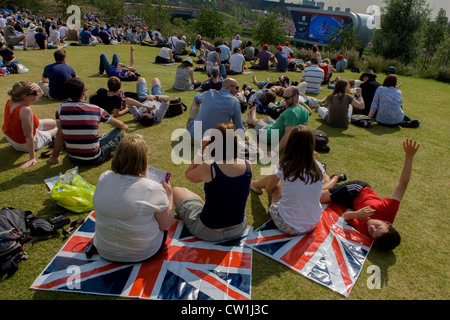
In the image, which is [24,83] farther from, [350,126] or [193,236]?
[350,126]

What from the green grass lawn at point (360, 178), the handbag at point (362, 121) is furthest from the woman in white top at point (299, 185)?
the handbag at point (362, 121)

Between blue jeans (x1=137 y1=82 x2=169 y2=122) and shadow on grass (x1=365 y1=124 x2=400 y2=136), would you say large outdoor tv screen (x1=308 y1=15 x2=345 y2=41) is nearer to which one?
shadow on grass (x1=365 y1=124 x2=400 y2=136)

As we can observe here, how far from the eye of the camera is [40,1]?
155ft

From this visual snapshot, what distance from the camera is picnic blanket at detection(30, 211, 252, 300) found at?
277cm

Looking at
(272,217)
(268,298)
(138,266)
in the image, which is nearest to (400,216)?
(272,217)

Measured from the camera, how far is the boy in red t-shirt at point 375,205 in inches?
134

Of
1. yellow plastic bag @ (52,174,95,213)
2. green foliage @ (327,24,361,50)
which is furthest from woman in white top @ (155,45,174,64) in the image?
green foliage @ (327,24,361,50)

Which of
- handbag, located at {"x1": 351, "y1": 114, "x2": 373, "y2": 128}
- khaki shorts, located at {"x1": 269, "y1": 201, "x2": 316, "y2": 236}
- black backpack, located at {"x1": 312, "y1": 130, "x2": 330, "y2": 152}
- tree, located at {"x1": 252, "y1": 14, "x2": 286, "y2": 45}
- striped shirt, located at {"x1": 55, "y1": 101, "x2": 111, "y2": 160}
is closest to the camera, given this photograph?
khaki shorts, located at {"x1": 269, "y1": 201, "x2": 316, "y2": 236}

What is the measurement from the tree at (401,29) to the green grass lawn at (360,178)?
15.5m

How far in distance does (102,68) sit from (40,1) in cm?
5156

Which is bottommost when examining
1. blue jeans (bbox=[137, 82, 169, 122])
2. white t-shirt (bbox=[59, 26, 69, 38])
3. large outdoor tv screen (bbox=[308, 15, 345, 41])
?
blue jeans (bbox=[137, 82, 169, 122])

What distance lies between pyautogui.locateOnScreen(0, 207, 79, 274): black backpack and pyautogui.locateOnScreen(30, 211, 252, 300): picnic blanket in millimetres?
295

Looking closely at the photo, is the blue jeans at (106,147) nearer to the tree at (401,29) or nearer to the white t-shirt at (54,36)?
the white t-shirt at (54,36)

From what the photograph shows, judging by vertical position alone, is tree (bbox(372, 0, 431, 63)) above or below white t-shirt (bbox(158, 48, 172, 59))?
above
